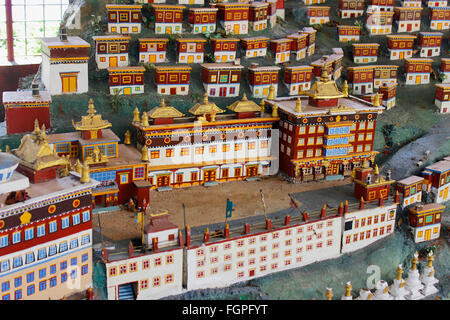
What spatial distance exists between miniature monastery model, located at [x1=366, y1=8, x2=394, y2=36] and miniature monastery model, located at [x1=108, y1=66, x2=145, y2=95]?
31253 millimetres

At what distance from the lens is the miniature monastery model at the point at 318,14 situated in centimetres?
7831

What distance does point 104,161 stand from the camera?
167 ft

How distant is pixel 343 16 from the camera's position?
8131 centimetres

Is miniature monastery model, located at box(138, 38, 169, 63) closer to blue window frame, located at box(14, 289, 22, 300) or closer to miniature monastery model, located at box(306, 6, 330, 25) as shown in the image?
miniature monastery model, located at box(306, 6, 330, 25)

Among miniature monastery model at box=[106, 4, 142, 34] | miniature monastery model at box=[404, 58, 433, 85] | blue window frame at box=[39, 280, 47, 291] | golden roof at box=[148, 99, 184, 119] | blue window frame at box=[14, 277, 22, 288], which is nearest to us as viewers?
blue window frame at box=[14, 277, 22, 288]

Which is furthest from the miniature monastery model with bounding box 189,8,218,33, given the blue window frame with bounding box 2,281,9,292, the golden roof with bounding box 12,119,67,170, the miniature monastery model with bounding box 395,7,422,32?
the blue window frame with bounding box 2,281,9,292

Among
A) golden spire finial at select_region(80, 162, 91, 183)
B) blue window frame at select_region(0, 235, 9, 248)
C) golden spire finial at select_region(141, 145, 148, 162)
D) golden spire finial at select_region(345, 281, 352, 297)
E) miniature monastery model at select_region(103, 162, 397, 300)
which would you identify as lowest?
golden spire finial at select_region(345, 281, 352, 297)

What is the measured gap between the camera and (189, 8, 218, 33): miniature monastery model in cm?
6750

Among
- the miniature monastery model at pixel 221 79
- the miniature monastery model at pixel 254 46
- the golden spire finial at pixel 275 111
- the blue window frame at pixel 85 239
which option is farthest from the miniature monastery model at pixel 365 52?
the blue window frame at pixel 85 239

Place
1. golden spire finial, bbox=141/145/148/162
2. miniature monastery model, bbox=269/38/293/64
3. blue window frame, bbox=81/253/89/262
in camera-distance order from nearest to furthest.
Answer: blue window frame, bbox=81/253/89/262 < golden spire finial, bbox=141/145/148/162 < miniature monastery model, bbox=269/38/293/64

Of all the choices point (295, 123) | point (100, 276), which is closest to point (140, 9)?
point (295, 123)

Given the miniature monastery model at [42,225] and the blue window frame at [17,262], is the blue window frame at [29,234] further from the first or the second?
the blue window frame at [17,262]

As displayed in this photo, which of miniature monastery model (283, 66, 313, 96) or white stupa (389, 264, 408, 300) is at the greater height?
miniature monastery model (283, 66, 313, 96)

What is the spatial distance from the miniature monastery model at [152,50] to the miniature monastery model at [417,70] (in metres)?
27.1
